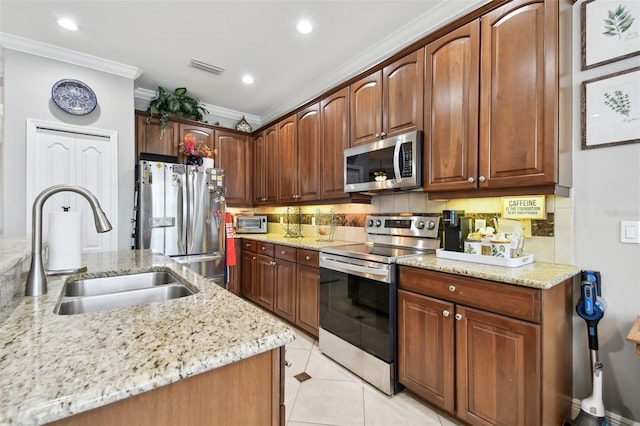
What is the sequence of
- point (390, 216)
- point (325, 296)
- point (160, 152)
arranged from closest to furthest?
1. point (325, 296)
2. point (390, 216)
3. point (160, 152)

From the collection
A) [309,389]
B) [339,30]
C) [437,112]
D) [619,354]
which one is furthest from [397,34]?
[309,389]

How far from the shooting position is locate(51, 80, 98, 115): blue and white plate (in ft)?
9.32

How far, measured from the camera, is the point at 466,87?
1889mm

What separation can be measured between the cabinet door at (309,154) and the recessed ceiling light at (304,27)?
2.45ft

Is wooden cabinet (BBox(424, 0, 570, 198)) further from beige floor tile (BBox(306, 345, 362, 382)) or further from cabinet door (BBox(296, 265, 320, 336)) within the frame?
beige floor tile (BBox(306, 345, 362, 382))

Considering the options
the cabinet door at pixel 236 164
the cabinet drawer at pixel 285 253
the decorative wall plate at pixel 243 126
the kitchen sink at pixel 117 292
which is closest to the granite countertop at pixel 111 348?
the kitchen sink at pixel 117 292

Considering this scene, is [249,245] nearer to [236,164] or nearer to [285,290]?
[285,290]

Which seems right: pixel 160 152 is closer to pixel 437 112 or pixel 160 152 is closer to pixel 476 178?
pixel 437 112

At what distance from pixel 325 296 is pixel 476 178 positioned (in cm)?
145

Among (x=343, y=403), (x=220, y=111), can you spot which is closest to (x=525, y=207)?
(x=343, y=403)

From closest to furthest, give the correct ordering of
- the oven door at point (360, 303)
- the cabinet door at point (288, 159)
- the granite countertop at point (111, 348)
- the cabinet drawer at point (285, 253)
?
the granite countertop at point (111, 348) < the oven door at point (360, 303) < the cabinet drawer at point (285, 253) < the cabinet door at point (288, 159)

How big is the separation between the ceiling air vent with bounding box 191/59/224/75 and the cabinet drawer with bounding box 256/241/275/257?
6.42ft

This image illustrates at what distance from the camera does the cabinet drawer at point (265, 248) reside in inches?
130

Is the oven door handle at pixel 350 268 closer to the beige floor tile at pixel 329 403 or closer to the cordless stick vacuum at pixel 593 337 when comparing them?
the beige floor tile at pixel 329 403
